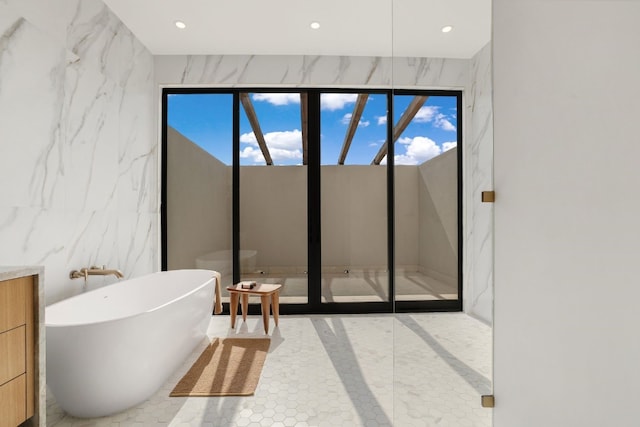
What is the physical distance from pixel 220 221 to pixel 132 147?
120 centimetres

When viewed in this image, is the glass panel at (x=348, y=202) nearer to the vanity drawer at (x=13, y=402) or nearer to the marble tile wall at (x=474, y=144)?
the marble tile wall at (x=474, y=144)

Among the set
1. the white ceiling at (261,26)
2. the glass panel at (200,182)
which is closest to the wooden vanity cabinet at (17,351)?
the glass panel at (200,182)

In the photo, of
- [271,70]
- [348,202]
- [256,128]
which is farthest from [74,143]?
[348,202]

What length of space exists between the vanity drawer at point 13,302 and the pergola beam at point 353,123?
3027 millimetres

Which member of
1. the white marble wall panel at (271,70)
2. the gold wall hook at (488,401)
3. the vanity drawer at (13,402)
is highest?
the white marble wall panel at (271,70)

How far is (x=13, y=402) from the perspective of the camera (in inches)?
54.1

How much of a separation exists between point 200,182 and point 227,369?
2.21 metres

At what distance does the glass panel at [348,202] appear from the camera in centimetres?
374

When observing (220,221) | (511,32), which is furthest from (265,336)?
(511,32)

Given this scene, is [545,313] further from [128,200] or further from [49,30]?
[128,200]

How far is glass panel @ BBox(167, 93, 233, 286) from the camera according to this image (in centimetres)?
381

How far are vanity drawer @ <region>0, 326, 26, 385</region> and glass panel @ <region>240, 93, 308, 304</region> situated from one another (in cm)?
248

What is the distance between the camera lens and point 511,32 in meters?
1.06

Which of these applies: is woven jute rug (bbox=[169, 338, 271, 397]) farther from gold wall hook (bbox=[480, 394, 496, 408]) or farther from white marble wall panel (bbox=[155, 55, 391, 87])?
white marble wall panel (bbox=[155, 55, 391, 87])
